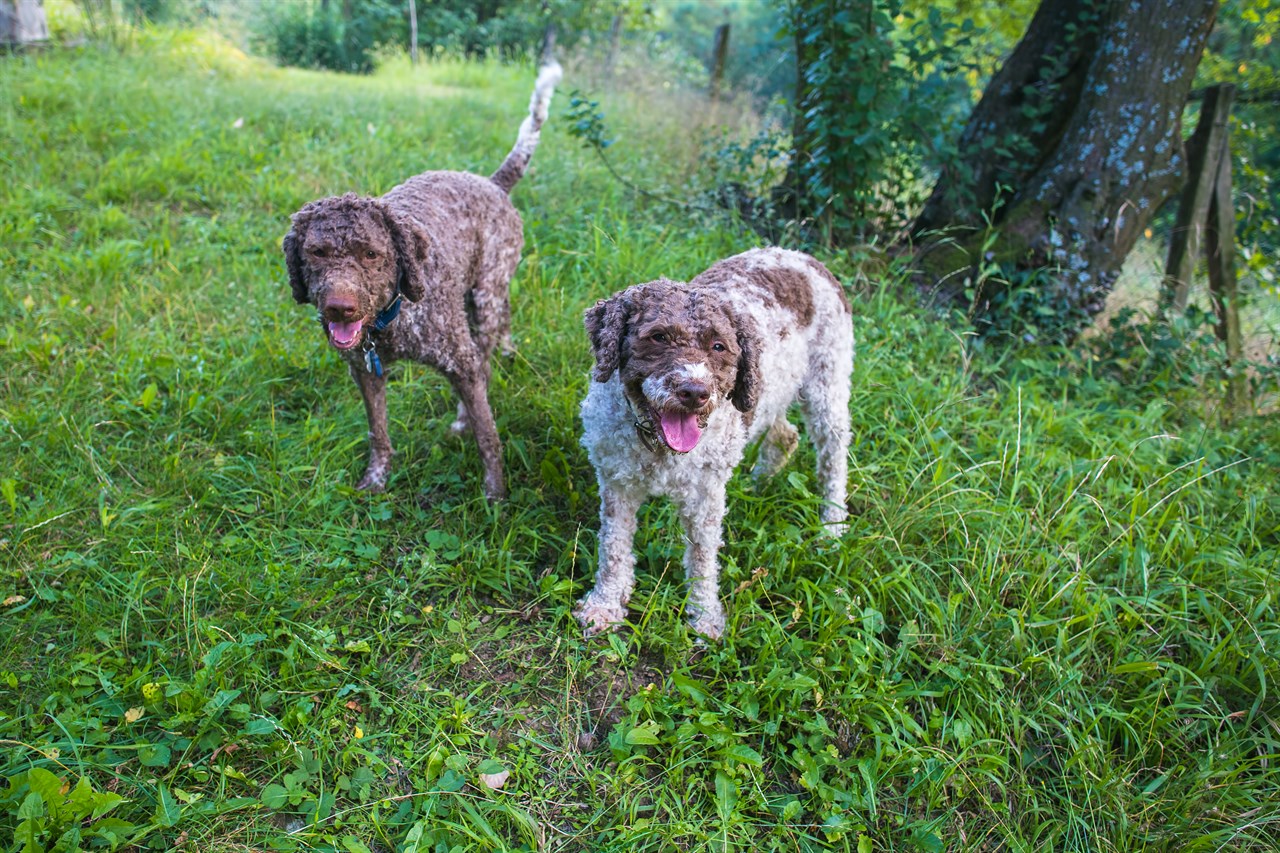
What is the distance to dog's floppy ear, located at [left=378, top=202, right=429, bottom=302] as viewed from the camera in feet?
9.66

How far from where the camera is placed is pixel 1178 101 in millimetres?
4574

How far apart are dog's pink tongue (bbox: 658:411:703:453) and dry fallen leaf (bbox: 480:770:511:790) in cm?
117

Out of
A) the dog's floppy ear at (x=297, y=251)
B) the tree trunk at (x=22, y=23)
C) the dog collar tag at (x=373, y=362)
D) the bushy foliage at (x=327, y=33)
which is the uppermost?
the bushy foliage at (x=327, y=33)

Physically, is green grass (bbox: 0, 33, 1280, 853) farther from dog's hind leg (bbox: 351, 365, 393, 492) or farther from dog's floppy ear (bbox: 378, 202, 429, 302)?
dog's floppy ear (bbox: 378, 202, 429, 302)

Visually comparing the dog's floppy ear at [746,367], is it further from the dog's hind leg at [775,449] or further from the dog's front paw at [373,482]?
the dog's front paw at [373,482]

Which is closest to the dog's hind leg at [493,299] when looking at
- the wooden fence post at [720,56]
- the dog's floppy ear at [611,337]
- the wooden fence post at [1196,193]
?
the dog's floppy ear at [611,337]

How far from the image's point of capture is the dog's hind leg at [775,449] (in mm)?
3475

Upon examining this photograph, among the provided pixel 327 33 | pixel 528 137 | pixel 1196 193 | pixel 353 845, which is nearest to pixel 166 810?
pixel 353 845

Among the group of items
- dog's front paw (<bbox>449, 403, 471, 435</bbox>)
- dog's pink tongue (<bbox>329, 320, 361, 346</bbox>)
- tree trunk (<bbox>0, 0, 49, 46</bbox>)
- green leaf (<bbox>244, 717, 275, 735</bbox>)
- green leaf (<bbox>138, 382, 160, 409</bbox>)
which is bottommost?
green leaf (<bbox>244, 717, 275, 735</bbox>)

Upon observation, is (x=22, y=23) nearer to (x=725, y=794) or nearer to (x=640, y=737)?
(x=640, y=737)

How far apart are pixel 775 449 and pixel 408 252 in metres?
1.88

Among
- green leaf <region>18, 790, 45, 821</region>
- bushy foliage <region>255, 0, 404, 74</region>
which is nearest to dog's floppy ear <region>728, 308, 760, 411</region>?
green leaf <region>18, 790, 45, 821</region>

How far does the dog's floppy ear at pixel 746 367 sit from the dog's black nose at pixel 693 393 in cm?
36

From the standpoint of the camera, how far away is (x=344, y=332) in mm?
2752
